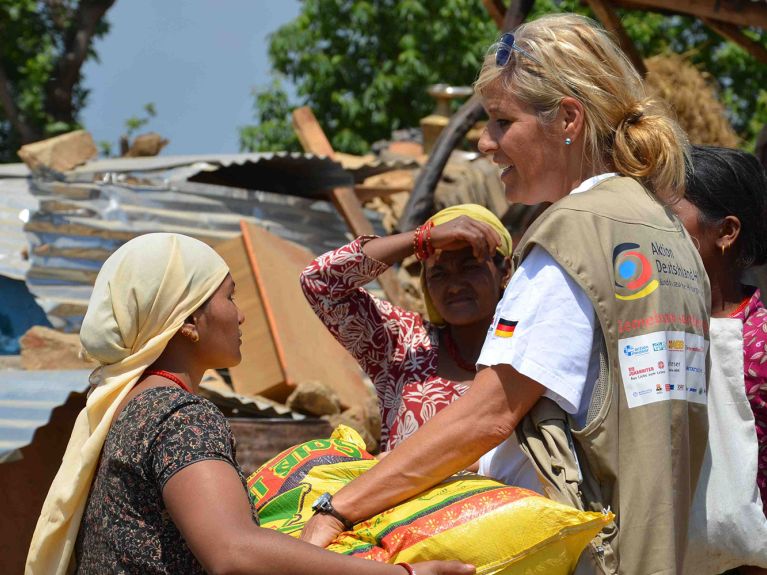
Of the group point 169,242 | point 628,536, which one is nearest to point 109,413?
point 169,242

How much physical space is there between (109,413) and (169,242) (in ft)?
1.29

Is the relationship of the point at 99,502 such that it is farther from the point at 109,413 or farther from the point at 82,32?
the point at 82,32

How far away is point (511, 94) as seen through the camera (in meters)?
2.45

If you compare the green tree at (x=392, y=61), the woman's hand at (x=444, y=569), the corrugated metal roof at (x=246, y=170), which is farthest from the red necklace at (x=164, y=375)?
the green tree at (x=392, y=61)

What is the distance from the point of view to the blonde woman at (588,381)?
7.36 feet

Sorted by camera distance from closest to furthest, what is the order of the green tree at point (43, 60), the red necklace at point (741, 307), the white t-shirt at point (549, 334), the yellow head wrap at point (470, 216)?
the white t-shirt at point (549, 334) → the red necklace at point (741, 307) → the yellow head wrap at point (470, 216) → the green tree at point (43, 60)

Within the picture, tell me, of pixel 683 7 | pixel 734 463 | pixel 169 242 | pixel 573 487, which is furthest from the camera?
pixel 683 7

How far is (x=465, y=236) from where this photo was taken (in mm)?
3389

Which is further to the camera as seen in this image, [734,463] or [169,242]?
[734,463]

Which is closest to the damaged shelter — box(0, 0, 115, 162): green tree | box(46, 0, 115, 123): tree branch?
box(0, 0, 115, 162): green tree

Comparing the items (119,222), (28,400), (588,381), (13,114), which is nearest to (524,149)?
(588,381)

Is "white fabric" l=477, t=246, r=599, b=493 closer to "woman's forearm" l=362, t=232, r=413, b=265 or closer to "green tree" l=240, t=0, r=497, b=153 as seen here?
"woman's forearm" l=362, t=232, r=413, b=265

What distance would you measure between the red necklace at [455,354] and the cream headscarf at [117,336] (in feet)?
4.51

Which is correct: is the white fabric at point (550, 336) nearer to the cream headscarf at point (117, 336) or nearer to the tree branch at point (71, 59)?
the cream headscarf at point (117, 336)
